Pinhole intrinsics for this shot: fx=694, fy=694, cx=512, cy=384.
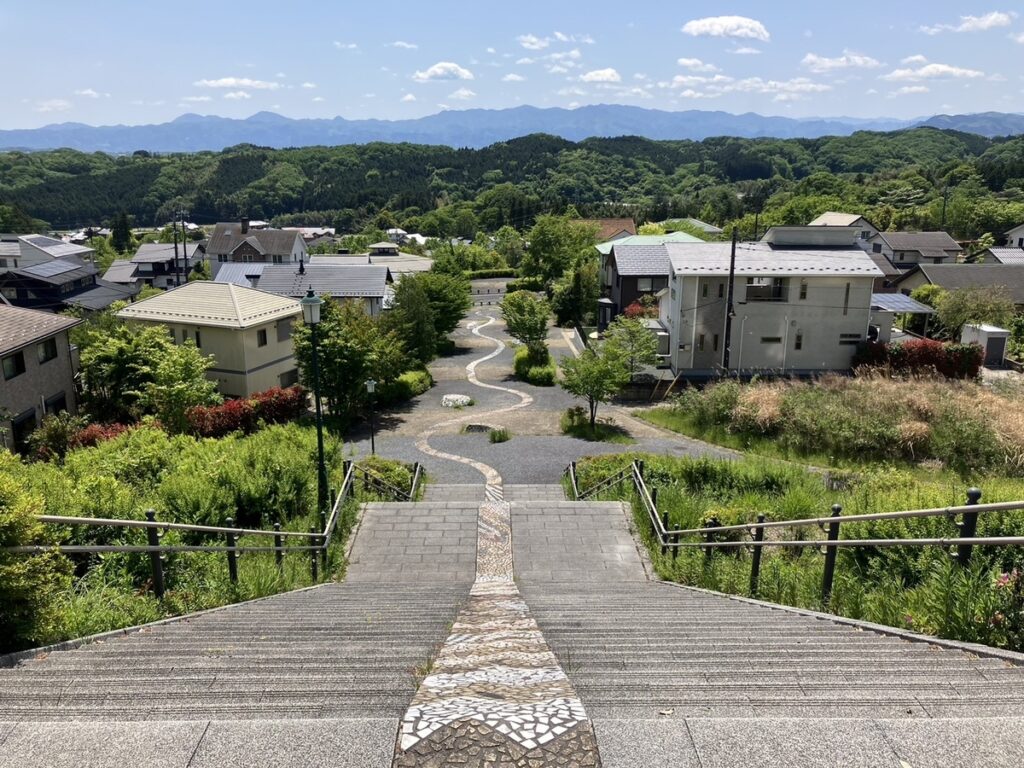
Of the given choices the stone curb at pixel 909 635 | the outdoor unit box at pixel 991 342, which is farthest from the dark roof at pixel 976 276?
the stone curb at pixel 909 635

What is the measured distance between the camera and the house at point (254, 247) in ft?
231

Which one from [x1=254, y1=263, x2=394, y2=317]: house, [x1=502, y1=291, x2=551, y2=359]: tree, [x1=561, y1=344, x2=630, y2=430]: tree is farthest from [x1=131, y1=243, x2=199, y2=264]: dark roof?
[x1=561, y1=344, x2=630, y2=430]: tree

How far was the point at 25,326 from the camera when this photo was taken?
73.2ft

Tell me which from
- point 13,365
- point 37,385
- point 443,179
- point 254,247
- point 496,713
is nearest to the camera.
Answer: point 496,713

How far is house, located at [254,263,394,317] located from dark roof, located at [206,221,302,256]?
32.5 metres

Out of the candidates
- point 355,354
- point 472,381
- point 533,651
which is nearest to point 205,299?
point 355,354

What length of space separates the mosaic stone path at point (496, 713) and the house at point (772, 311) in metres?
28.5

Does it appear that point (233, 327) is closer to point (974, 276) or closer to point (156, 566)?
point (156, 566)

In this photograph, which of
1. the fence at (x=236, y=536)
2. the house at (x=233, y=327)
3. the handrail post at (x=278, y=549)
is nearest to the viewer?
the fence at (x=236, y=536)

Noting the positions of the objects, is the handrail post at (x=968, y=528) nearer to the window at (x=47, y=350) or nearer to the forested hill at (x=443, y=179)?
the window at (x=47, y=350)

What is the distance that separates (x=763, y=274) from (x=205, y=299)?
2449 cm

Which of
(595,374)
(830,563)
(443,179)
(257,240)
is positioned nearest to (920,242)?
(595,374)

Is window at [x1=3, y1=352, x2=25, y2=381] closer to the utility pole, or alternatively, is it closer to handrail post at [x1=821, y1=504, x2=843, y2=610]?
handrail post at [x1=821, y1=504, x2=843, y2=610]

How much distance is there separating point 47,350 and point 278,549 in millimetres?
18402
